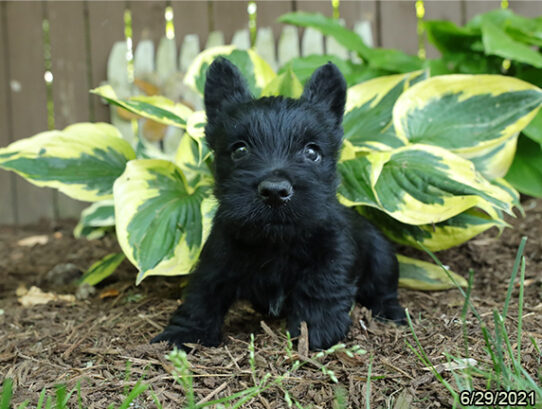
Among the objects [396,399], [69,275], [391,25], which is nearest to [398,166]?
[396,399]

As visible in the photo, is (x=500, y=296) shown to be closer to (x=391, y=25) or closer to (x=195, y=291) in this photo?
(x=195, y=291)

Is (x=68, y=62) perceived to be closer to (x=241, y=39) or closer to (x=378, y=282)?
(x=241, y=39)

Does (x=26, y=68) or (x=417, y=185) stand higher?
(x=26, y=68)

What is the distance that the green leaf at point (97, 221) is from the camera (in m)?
4.90

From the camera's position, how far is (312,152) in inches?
101

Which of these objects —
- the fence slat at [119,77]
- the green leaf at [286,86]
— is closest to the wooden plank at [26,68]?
the fence slat at [119,77]

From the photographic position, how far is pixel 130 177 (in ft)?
10.4

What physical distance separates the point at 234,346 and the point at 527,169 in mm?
2902

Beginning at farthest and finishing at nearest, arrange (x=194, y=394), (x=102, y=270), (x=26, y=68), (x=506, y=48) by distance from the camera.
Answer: (x=26, y=68), (x=506, y=48), (x=102, y=270), (x=194, y=394)

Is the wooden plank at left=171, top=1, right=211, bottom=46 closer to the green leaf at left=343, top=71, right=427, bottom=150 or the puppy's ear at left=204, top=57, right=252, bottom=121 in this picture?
the green leaf at left=343, top=71, right=427, bottom=150

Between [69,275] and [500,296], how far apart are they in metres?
2.80

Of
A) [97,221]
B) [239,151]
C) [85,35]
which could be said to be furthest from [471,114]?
[85,35]

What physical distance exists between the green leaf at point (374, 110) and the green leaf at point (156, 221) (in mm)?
1033

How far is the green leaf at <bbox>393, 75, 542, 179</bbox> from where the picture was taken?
136 inches
